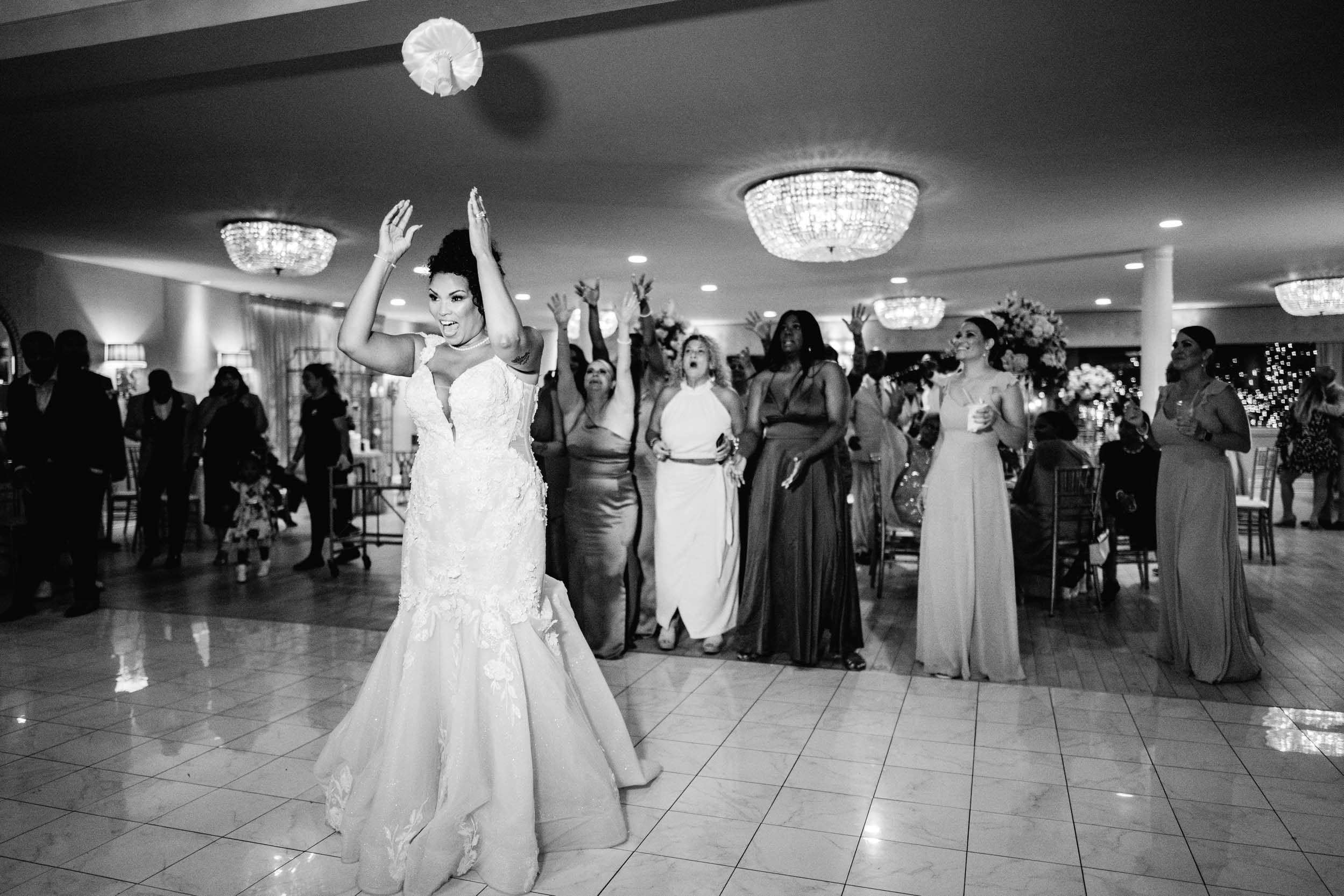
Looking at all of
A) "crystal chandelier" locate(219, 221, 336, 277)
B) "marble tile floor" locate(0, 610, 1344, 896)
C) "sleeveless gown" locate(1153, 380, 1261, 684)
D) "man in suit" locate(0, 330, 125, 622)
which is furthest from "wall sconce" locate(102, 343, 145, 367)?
"sleeveless gown" locate(1153, 380, 1261, 684)

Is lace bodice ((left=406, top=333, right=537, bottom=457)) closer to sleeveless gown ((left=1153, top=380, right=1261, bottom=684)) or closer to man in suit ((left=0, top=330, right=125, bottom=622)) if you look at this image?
sleeveless gown ((left=1153, top=380, right=1261, bottom=684))

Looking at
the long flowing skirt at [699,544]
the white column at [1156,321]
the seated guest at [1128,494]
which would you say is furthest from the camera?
the white column at [1156,321]

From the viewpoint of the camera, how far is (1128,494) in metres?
7.01

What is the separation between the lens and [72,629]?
229 inches

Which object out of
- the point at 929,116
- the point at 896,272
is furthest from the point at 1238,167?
the point at 896,272

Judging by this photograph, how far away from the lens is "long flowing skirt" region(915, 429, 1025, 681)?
15.3ft

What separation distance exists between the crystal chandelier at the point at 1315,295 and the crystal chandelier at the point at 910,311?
4180 mm

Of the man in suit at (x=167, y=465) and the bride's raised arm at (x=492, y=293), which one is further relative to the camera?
the man in suit at (x=167, y=465)

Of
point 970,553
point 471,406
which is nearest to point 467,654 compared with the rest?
point 471,406

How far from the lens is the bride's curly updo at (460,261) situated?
273 centimetres

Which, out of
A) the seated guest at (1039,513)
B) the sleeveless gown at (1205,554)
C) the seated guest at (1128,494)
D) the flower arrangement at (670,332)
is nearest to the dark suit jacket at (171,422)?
the flower arrangement at (670,332)

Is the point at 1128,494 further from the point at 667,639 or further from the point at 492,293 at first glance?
the point at 492,293

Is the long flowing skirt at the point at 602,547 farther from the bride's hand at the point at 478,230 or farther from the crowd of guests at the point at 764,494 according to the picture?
the bride's hand at the point at 478,230

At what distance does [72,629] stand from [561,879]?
4.58 meters
